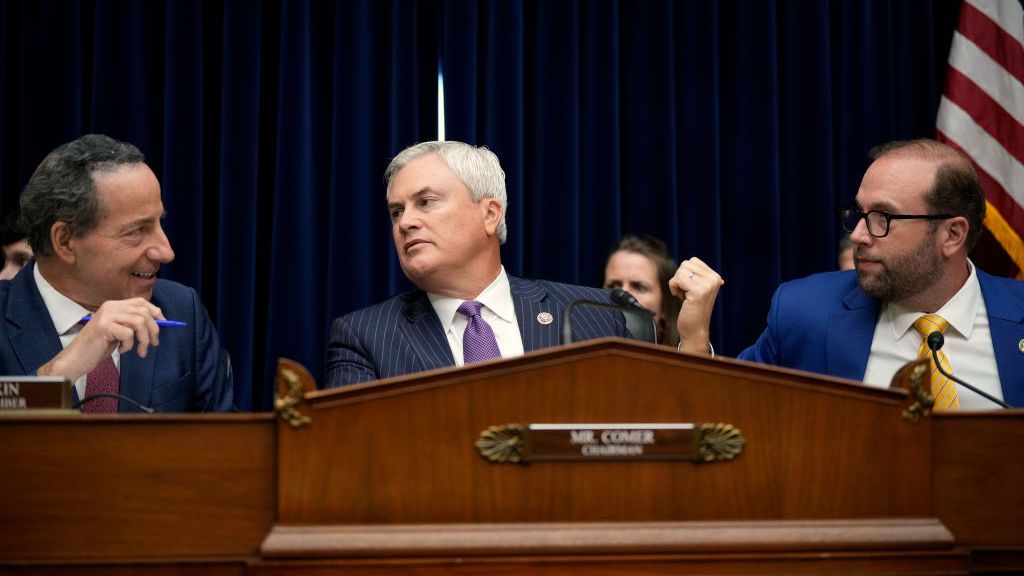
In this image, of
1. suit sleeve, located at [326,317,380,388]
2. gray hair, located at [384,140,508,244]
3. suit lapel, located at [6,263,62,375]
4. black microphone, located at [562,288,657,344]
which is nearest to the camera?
black microphone, located at [562,288,657,344]

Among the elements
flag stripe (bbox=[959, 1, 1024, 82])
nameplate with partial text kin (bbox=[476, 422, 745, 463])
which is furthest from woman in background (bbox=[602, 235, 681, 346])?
nameplate with partial text kin (bbox=[476, 422, 745, 463])

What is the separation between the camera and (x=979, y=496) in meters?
1.42

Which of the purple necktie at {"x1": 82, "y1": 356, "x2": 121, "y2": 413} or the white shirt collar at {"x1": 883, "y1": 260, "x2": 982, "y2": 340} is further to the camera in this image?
the white shirt collar at {"x1": 883, "y1": 260, "x2": 982, "y2": 340}

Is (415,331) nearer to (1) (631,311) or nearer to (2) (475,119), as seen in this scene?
(1) (631,311)

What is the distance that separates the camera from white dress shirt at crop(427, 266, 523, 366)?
2418 millimetres

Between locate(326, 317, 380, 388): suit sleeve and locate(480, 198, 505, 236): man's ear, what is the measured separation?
1.44 ft

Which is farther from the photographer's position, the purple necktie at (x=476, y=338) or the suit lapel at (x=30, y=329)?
the purple necktie at (x=476, y=338)

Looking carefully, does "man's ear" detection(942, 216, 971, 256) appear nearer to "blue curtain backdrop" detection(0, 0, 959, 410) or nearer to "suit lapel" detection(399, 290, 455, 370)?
"suit lapel" detection(399, 290, 455, 370)

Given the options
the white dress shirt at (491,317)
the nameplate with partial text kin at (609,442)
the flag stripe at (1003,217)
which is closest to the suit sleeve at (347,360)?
the white dress shirt at (491,317)

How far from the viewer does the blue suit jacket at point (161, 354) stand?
2188 millimetres

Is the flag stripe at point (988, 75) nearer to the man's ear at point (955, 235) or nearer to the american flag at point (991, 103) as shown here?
the american flag at point (991, 103)

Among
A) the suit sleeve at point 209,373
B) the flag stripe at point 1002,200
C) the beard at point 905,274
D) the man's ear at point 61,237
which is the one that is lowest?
the suit sleeve at point 209,373

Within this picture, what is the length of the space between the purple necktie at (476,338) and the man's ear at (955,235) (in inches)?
43.1

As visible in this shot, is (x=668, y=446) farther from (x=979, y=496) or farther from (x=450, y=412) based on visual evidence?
(x=979, y=496)
